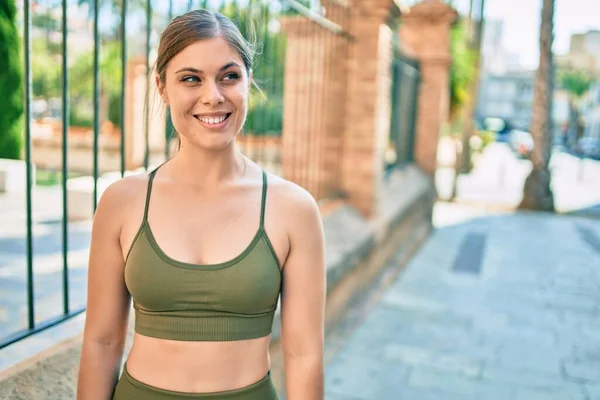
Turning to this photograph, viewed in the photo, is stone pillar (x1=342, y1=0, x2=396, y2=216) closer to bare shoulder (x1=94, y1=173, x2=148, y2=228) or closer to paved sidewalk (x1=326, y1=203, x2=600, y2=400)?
paved sidewalk (x1=326, y1=203, x2=600, y2=400)

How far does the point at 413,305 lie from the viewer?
6023 mm

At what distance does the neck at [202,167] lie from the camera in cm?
154

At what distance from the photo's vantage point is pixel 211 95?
1.43 metres

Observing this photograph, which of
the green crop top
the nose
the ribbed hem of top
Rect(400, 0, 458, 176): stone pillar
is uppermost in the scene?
Rect(400, 0, 458, 176): stone pillar

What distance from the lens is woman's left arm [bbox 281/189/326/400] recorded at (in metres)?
1.53

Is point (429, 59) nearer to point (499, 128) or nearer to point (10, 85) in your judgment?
point (10, 85)

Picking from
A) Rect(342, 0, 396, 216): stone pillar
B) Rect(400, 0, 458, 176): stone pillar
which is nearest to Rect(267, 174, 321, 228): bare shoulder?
Rect(342, 0, 396, 216): stone pillar

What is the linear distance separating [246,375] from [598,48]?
82129 mm

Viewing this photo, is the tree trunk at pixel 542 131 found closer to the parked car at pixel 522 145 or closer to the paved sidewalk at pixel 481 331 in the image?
the paved sidewalk at pixel 481 331

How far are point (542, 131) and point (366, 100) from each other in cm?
913

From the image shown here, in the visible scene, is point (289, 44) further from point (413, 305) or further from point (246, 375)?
point (246, 375)

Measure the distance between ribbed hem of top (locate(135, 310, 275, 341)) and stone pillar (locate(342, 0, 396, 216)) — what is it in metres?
4.81

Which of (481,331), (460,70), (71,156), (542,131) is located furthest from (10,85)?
(460,70)

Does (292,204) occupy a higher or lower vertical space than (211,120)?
lower
